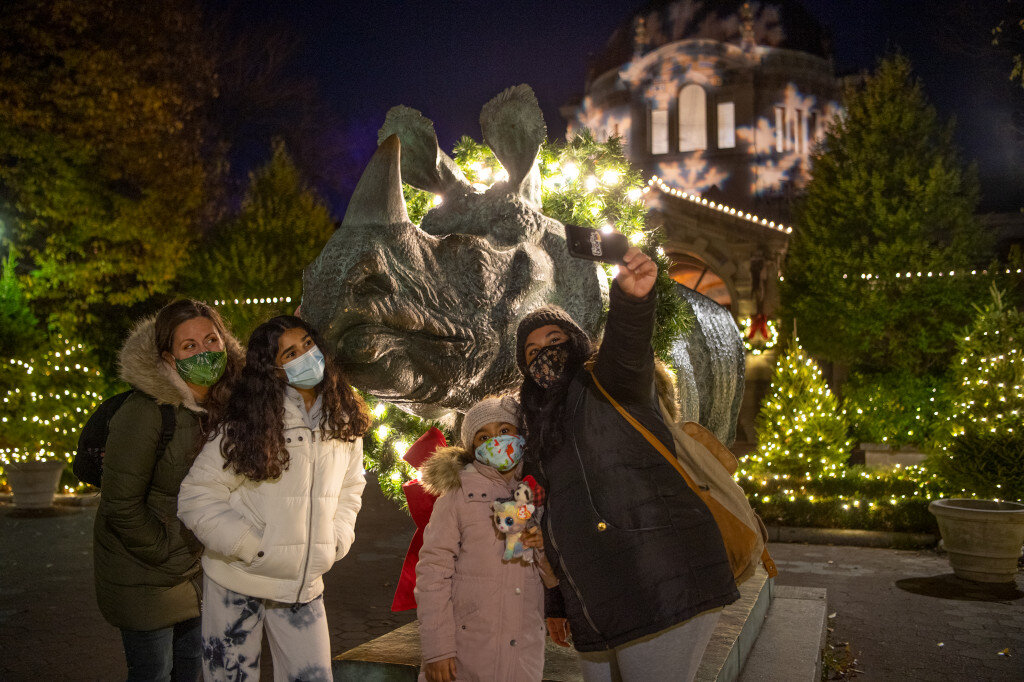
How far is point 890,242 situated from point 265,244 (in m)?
17.8

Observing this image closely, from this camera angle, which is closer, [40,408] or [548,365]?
[548,365]

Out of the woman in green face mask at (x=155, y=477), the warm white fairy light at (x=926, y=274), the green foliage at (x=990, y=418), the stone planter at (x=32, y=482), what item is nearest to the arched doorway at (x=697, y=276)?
the warm white fairy light at (x=926, y=274)

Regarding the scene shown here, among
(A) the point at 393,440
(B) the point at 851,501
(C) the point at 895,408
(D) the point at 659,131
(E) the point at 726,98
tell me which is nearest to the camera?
(A) the point at 393,440

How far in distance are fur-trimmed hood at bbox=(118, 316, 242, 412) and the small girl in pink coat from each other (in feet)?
3.33

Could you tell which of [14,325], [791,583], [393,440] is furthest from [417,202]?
[14,325]

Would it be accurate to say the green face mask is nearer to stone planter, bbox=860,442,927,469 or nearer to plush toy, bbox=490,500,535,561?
plush toy, bbox=490,500,535,561

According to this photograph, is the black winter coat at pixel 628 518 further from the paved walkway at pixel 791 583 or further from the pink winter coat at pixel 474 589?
the paved walkway at pixel 791 583

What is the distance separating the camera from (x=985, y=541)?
27.5 ft

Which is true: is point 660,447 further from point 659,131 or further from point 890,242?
point 659,131

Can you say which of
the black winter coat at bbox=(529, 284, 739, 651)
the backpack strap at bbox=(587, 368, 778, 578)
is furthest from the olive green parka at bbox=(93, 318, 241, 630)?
the backpack strap at bbox=(587, 368, 778, 578)

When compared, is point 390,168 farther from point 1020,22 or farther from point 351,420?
point 1020,22

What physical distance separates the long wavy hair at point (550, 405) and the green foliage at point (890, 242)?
64.2ft

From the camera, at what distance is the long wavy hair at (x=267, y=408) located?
283 cm

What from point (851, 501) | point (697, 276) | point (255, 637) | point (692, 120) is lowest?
point (851, 501)
